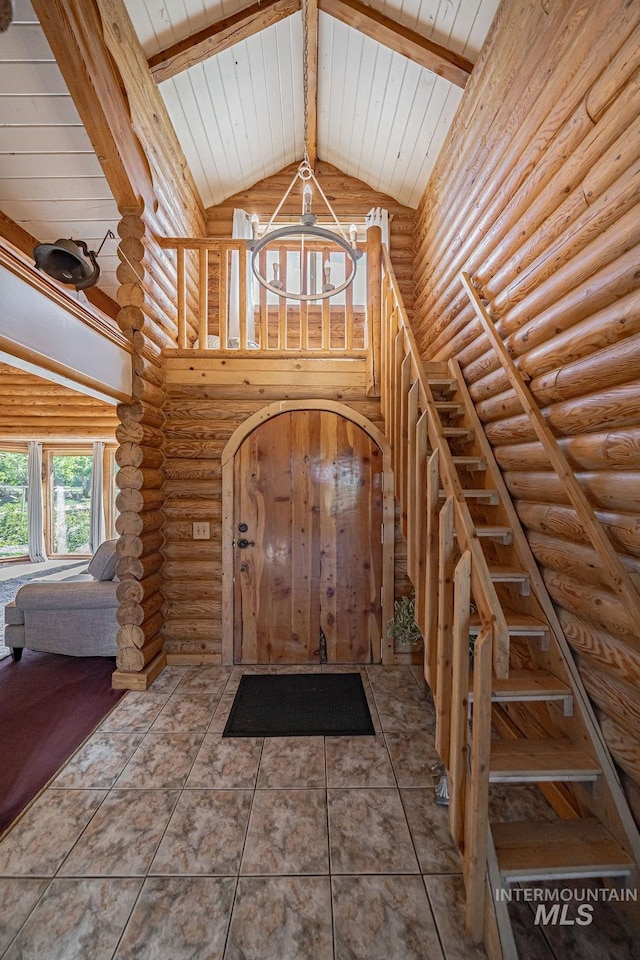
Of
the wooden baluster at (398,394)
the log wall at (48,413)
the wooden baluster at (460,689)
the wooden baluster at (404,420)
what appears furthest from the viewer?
the log wall at (48,413)

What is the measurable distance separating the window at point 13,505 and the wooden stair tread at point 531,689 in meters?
8.58

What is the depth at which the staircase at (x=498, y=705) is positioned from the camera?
1.31 m

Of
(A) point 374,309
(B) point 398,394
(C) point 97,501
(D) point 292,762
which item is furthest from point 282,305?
(C) point 97,501

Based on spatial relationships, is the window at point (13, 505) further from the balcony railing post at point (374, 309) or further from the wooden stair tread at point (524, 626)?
the wooden stair tread at point (524, 626)

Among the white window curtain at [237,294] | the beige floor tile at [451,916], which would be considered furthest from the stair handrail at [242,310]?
the beige floor tile at [451,916]

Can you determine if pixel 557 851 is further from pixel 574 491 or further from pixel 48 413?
pixel 48 413

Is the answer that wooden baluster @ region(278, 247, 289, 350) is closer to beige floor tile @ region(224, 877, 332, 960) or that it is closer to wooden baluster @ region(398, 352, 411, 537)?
wooden baluster @ region(398, 352, 411, 537)

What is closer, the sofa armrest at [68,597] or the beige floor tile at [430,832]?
the beige floor tile at [430,832]

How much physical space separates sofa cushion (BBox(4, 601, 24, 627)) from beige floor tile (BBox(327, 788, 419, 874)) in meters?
2.99

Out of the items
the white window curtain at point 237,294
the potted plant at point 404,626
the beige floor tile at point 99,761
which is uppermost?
the white window curtain at point 237,294

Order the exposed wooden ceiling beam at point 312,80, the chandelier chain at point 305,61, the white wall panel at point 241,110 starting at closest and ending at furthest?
the chandelier chain at point 305,61 < the exposed wooden ceiling beam at point 312,80 < the white wall panel at point 241,110

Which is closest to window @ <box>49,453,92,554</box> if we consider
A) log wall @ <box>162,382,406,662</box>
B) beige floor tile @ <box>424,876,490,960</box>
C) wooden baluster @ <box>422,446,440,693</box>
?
log wall @ <box>162,382,406,662</box>

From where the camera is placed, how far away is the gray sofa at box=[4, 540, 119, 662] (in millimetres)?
3225

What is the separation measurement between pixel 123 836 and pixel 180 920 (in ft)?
1.60
